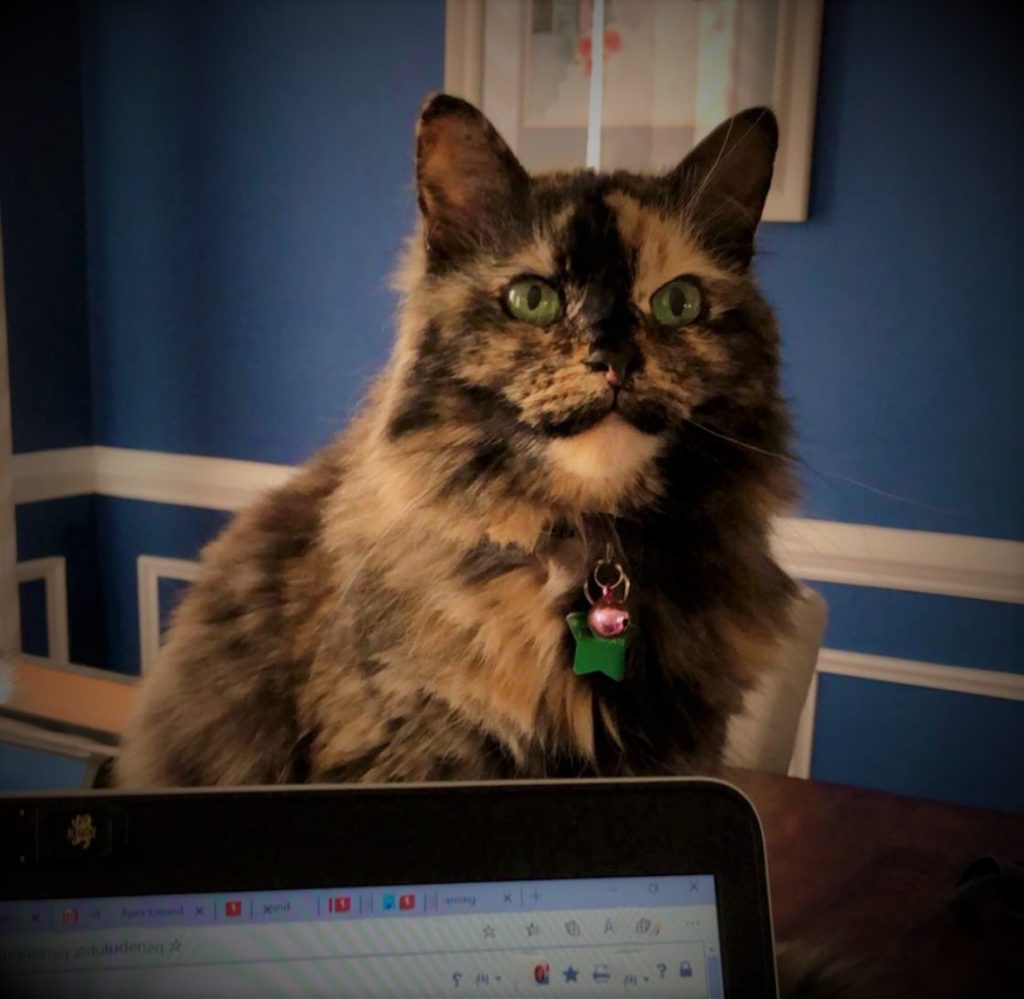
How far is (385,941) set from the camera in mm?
421

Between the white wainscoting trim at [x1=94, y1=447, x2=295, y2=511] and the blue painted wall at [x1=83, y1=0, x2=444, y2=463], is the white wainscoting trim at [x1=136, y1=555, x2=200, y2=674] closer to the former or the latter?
the white wainscoting trim at [x1=94, y1=447, x2=295, y2=511]

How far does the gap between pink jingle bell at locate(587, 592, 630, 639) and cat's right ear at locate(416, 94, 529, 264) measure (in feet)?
0.85

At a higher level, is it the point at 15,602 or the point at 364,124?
the point at 364,124

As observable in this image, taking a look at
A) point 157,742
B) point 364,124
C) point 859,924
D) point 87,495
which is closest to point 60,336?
point 87,495

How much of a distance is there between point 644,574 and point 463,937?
0.92 ft

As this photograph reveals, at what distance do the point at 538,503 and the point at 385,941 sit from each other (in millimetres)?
283

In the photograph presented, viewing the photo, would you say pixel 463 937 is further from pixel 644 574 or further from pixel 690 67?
pixel 690 67

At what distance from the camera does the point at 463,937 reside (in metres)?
0.42

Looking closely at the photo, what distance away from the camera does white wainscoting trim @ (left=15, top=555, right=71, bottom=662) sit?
192 centimetres

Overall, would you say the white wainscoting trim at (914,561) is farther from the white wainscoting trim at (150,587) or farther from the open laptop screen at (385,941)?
the white wainscoting trim at (150,587)

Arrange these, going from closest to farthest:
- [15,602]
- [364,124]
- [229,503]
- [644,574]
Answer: [644,574] < [364,124] < [15,602] < [229,503]

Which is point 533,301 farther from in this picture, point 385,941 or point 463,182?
point 385,941

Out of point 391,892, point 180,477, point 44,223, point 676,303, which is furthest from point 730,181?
point 44,223

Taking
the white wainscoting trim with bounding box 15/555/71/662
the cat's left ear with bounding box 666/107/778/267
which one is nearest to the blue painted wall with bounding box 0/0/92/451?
the white wainscoting trim with bounding box 15/555/71/662
